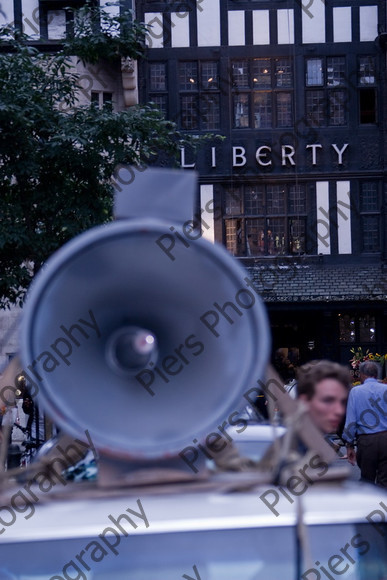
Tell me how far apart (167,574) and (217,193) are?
21887mm

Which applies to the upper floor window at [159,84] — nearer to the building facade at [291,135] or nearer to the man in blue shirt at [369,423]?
the building facade at [291,135]

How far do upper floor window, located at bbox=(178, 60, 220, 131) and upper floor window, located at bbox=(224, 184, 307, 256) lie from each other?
1.75 m

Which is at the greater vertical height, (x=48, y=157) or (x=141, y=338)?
(x=141, y=338)

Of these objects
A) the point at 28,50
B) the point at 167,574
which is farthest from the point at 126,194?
the point at 28,50

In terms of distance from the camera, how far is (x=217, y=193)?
24094mm

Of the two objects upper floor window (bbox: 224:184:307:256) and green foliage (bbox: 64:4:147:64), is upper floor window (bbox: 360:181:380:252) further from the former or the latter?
green foliage (bbox: 64:4:147:64)

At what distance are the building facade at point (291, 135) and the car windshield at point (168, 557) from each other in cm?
2127

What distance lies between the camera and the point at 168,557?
2.42 m

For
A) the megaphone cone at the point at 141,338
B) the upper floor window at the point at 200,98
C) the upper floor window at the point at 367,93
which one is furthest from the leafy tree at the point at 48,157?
the upper floor window at the point at 367,93

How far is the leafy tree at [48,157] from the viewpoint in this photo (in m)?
13.7

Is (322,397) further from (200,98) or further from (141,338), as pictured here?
(200,98)

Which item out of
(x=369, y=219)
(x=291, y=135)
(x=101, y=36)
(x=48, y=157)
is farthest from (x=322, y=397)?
(x=291, y=135)

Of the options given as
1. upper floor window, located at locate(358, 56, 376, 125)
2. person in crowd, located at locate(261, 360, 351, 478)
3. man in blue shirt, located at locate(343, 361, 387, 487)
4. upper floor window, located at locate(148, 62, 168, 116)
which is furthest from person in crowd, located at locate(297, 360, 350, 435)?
upper floor window, located at locate(358, 56, 376, 125)

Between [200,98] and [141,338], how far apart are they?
2221 cm
